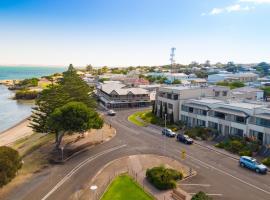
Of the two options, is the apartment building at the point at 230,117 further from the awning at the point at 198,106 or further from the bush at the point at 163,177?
the bush at the point at 163,177

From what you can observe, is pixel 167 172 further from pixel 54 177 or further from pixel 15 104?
pixel 15 104

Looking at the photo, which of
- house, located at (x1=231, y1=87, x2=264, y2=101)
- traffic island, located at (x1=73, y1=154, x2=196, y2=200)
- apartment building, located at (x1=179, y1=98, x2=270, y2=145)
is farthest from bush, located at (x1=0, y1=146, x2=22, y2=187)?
Answer: house, located at (x1=231, y1=87, x2=264, y2=101)

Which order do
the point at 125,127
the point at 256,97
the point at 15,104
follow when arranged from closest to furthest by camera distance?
the point at 125,127, the point at 256,97, the point at 15,104

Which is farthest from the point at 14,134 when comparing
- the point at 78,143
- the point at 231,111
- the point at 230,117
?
the point at 231,111

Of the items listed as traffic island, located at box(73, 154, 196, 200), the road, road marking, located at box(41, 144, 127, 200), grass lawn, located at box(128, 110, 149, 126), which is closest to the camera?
traffic island, located at box(73, 154, 196, 200)

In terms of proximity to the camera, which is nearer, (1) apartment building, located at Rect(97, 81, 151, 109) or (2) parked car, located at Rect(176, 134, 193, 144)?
(2) parked car, located at Rect(176, 134, 193, 144)

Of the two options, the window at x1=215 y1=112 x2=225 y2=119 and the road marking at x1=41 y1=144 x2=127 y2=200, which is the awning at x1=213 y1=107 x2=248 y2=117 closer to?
the window at x1=215 y1=112 x2=225 y2=119

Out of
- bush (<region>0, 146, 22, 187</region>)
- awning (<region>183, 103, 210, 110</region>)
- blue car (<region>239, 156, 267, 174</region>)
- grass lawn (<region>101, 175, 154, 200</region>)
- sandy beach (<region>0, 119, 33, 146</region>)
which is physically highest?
awning (<region>183, 103, 210, 110</region>)

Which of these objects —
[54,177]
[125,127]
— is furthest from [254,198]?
[125,127]
